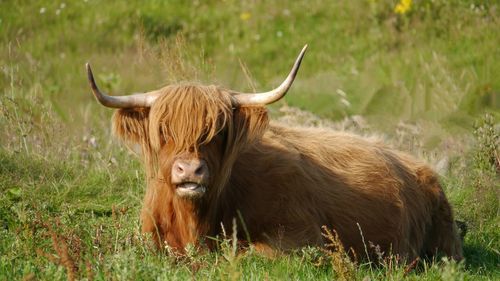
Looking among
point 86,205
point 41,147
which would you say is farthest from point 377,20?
point 86,205

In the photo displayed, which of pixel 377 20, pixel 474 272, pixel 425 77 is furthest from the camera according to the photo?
pixel 377 20

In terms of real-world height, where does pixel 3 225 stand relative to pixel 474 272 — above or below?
above

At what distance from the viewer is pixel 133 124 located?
634 cm

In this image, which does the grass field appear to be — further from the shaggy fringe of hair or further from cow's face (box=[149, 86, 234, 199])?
the shaggy fringe of hair

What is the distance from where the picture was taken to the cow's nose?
5.81m

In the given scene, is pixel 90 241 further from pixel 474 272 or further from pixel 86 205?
pixel 474 272

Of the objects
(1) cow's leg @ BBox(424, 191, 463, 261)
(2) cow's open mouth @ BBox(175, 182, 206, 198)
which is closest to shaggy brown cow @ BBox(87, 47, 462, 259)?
(2) cow's open mouth @ BBox(175, 182, 206, 198)

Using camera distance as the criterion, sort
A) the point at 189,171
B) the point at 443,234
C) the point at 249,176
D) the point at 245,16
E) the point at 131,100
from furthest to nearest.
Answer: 1. the point at 245,16
2. the point at 443,234
3. the point at 249,176
4. the point at 131,100
5. the point at 189,171

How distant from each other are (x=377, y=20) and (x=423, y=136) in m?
5.37

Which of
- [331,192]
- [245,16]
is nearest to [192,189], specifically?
[331,192]

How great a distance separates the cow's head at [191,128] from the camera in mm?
5910

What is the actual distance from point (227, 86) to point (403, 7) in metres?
5.44

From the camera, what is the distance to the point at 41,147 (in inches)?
342

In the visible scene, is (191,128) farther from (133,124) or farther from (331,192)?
(331,192)
